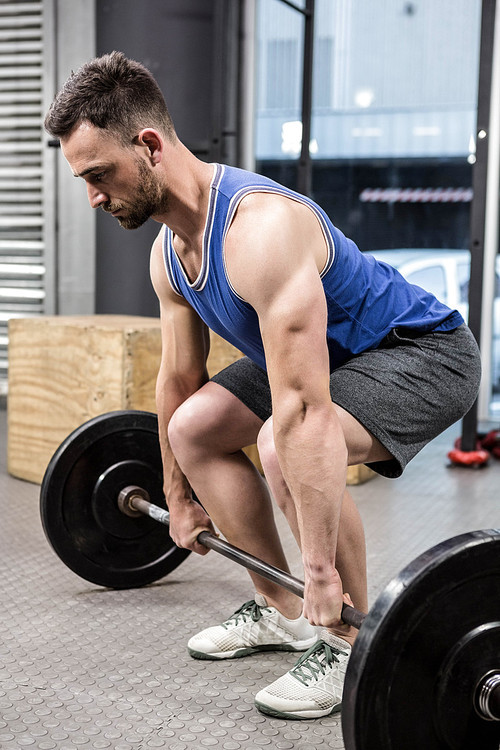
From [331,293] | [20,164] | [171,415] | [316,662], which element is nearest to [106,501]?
[171,415]

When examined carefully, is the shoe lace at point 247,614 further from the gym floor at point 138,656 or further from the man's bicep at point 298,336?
the man's bicep at point 298,336

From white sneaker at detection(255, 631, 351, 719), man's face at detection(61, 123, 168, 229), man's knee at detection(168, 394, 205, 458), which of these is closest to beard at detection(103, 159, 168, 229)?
man's face at detection(61, 123, 168, 229)

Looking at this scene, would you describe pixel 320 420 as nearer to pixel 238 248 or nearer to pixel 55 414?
pixel 238 248

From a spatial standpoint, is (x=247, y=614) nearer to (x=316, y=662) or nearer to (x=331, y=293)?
(x=316, y=662)

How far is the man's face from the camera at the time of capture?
48.4 inches

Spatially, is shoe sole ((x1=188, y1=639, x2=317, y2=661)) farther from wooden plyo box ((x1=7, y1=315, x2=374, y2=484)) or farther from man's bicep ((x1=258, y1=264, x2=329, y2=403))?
wooden plyo box ((x1=7, y1=315, x2=374, y2=484))

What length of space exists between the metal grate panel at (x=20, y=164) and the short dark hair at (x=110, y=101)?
2.99 meters

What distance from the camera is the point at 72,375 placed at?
8.69 feet

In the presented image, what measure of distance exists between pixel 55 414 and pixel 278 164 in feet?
6.47

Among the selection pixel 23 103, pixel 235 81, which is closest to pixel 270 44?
pixel 235 81

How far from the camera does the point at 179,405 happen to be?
162 centimetres

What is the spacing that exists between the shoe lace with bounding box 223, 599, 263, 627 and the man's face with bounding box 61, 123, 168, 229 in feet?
2.63

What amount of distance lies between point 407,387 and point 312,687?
52cm

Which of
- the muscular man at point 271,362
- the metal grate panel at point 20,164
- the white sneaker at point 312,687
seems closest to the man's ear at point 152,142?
the muscular man at point 271,362
